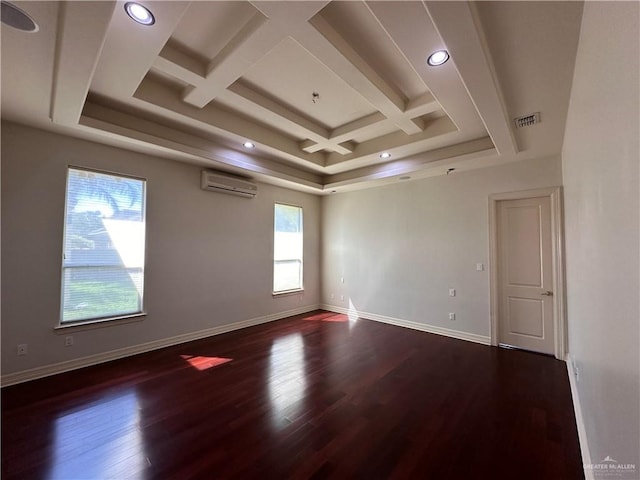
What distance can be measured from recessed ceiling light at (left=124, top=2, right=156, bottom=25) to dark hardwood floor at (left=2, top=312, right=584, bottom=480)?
112 inches

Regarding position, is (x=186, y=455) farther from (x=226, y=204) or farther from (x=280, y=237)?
(x=280, y=237)

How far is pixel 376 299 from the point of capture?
17.5 feet

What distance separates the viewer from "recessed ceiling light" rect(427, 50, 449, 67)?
6.30 ft

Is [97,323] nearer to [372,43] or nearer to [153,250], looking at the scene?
[153,250]

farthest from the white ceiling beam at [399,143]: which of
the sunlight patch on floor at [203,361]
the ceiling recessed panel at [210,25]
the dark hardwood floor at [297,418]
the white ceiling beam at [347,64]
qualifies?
the sunlight patch on floor at [203,361]

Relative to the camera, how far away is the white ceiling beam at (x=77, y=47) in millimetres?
1466

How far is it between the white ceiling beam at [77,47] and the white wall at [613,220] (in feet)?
7.38

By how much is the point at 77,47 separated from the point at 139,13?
46 centimetres

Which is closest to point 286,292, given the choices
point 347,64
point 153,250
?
point 153,250

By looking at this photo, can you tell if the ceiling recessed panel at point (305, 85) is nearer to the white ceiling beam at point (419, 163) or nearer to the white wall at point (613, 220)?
the white ceiling beam at point (419, 163)

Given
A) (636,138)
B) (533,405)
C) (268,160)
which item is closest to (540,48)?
(636,138)

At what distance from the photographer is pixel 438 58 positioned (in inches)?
77.7

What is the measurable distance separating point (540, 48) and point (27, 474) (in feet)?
14.2

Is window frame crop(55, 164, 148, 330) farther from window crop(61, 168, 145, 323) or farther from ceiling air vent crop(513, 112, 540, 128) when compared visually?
ceiling air vent crop(513, 112, 540, 128)
